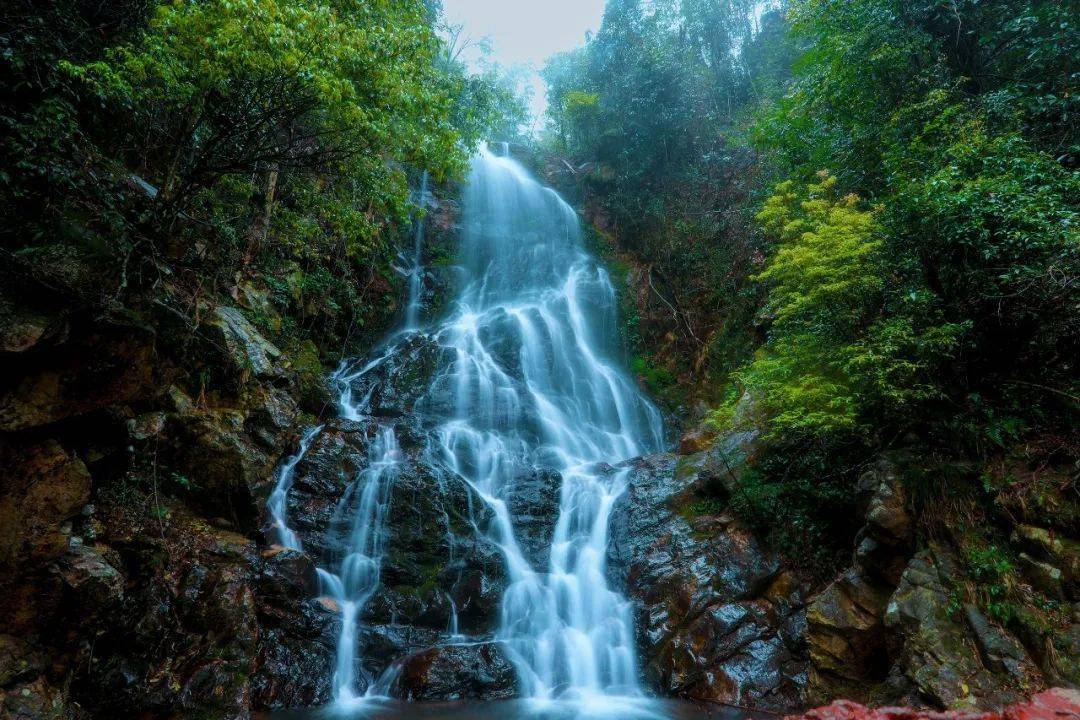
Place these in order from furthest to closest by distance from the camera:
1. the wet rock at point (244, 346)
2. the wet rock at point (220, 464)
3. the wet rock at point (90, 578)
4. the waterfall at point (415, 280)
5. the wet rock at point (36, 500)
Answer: the waterfall at point (415, 280) → the wet rock at point (244, 346) → the wet rock at point (220, 464) → the wet rock at point (90, 578) → the wet rock at point (36, 500)

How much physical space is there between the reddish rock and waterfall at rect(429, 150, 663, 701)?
4.02 m

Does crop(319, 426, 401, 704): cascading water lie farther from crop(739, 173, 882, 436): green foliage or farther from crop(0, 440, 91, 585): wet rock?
crop(739, 173, 882, 436): green foliage

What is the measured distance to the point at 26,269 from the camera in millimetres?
4742

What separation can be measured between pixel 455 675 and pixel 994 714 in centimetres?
573

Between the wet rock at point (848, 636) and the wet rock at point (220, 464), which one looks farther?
the wet rock at point (220, 464)

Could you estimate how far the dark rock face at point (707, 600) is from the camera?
A: 6.87 metres

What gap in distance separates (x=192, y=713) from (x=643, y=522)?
6906 millimetres

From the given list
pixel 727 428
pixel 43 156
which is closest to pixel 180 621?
pixel 43 156

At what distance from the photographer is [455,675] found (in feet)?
23.1

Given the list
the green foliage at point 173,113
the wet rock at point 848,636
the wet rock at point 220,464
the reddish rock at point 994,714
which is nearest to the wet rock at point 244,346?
the wet rock at point 220,464

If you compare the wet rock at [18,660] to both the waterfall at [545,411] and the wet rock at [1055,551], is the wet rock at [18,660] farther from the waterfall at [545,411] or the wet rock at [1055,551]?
the wet rock at [1055,551]

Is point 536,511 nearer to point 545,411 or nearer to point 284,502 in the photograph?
point 545,411

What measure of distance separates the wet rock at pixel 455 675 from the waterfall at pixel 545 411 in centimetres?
32

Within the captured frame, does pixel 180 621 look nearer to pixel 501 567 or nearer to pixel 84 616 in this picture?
pixel 84 616
